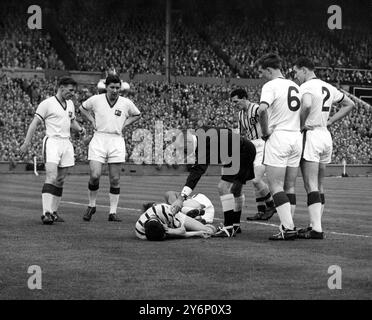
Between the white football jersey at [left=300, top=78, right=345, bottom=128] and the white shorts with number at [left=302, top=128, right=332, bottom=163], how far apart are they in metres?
0.11

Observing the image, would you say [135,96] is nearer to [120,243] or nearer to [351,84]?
[351,84]

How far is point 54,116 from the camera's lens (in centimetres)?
1470

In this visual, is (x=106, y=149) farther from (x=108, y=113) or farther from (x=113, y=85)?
(x=113, y=85)

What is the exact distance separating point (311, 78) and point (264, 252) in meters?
2.97

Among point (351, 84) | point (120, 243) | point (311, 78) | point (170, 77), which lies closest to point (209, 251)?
point (120, 243)

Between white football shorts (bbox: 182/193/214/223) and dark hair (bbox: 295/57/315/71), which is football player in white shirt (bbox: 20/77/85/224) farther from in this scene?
dark hair (bbox: 295/57/315/71)

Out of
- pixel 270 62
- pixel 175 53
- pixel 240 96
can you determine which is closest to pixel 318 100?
pixel 270 62

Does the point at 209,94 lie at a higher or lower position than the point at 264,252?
higher

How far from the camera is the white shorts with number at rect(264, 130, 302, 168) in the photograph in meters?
11.8

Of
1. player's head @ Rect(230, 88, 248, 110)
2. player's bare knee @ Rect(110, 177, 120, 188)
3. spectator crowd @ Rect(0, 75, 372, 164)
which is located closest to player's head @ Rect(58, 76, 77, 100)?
player's bare knee @ Rect(110, 177, 120, 188)

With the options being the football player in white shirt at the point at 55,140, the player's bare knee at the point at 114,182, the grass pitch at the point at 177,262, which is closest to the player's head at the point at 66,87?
the football player in white shirt at the point at 55,140

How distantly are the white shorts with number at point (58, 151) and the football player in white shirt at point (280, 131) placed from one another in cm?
405
